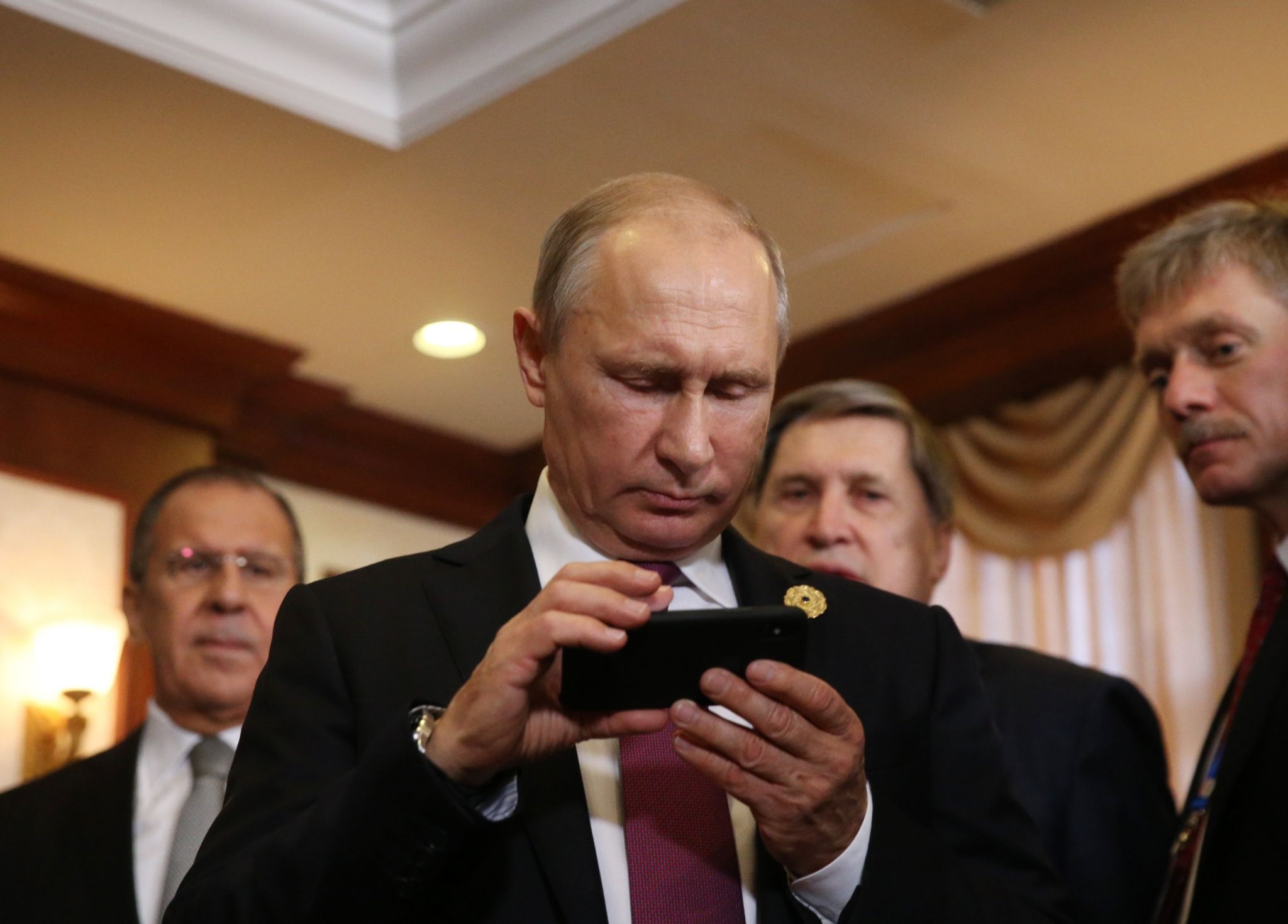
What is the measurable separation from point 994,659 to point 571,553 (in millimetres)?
1541

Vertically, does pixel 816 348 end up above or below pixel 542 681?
above

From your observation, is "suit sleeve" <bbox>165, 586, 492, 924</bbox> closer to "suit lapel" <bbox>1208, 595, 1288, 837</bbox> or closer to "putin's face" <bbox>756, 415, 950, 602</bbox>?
"suit lapel" <bbox>1208, 595, 1288, 837</bbox>

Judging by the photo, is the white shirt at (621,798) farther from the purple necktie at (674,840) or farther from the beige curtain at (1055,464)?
the beige curtain at (1055,464)

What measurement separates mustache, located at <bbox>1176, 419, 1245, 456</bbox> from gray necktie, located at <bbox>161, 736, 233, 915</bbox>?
1737mm

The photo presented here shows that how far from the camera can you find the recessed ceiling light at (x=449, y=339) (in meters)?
6.16

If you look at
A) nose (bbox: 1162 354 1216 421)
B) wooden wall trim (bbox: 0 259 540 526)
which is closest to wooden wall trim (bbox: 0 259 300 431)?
wooden wall trim (bbox: 0 259 540 526)

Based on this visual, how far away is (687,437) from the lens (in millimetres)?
1935

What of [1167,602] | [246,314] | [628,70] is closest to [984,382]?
[1167,602]

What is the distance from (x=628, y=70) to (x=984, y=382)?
6.64 feet

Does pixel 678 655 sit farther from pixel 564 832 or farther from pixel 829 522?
pixel 829 522

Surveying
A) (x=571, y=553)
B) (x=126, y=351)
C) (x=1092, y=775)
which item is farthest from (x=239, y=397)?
(x=571, y=553)

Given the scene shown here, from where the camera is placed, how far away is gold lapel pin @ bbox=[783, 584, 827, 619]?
2.04 m

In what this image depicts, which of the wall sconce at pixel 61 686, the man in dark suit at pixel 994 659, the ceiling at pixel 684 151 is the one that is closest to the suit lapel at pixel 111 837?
the man in dark suit at pixel 994 659

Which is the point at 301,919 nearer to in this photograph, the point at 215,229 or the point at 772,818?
the point at 772,818
